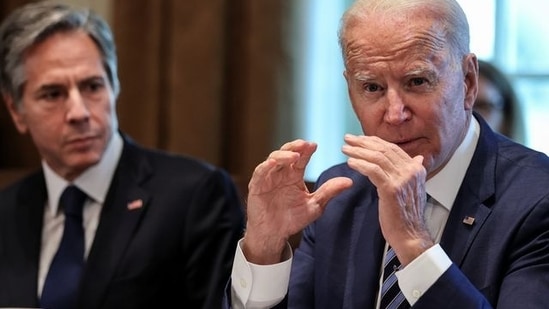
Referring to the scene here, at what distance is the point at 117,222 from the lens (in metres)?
2.65

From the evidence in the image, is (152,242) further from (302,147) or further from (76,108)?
(302,147)

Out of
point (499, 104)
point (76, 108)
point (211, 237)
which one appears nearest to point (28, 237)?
point (76, 108)

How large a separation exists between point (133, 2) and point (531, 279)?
209cm

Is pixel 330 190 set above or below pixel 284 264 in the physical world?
above

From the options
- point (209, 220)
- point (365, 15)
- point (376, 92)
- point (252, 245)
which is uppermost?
point (365, 15)

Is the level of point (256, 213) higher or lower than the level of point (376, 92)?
lower

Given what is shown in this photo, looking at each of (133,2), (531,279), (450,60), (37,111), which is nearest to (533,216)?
(531,279)

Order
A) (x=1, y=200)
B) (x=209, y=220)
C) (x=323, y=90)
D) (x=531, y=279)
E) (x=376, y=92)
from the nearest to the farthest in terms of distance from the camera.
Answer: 1. (x=531, y=279)
2. (x=376, y=92)
3. (x=209, y=220)
4. (x=1, y=200)
5. (x=323, y=90)

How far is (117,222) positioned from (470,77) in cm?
110

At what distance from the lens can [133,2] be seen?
3496 millimetres

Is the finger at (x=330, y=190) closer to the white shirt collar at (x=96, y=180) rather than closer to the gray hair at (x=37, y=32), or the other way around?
the white shirt collar at (x=96, y=180)

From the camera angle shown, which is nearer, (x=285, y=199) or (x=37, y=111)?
(x=285, y=199)

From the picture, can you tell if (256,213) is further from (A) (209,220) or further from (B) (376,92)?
(A) (209,220)

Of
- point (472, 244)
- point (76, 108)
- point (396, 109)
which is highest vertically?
point (396, 109)
